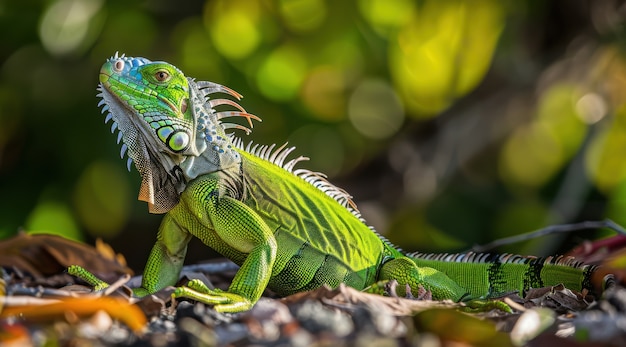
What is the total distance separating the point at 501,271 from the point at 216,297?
1.80m

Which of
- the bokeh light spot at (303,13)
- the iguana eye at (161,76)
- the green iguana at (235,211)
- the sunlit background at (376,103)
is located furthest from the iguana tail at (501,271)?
the bokeh light spot at (303,13)

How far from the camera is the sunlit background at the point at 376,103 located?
7.65 metres

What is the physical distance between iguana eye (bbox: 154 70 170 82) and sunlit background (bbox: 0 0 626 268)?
3594mm

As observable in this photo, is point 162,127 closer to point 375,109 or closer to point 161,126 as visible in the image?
point 161,126

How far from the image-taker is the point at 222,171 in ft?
Answer: 13.0

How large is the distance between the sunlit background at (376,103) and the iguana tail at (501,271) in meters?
3.25

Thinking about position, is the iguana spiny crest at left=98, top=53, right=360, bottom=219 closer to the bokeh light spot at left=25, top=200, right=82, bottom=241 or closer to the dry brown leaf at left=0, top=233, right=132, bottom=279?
the dry brown leaf at left=0, top=233, right=132, bottom=279

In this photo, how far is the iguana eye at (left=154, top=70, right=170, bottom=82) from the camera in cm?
389

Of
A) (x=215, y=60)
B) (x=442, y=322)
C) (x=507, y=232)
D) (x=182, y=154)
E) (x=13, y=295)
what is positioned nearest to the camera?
(x=442, y=322)

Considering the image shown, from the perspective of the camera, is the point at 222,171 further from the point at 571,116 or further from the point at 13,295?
the point at 571,116

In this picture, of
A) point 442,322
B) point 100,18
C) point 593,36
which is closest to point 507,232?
point 593,36

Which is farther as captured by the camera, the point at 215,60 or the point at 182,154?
the point at 215,60

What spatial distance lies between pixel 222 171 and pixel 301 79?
3.88m

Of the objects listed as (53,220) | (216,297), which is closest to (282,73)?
(53,220)
